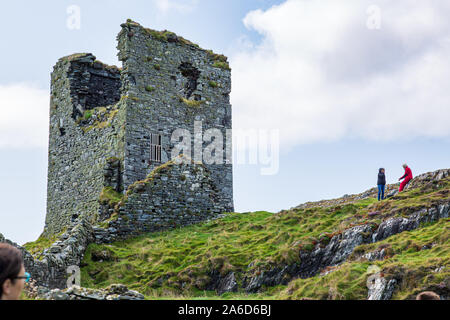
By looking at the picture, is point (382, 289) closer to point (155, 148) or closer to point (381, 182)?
point (381, 182)

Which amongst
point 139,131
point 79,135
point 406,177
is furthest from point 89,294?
point 79,135

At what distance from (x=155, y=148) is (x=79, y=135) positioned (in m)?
5.07

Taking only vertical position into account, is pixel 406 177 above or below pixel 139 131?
below

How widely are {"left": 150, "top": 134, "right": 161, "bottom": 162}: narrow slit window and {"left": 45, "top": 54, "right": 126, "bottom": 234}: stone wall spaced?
4.84 ft

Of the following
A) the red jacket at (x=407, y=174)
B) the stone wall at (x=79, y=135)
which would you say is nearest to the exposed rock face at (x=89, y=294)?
the red jacket at (x=407, y=174)

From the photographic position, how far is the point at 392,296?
1085 centimetres

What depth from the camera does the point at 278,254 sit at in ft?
50.0

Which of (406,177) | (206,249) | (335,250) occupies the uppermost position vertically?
(406,177)

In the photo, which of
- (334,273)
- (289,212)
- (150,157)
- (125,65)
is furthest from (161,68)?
(334,273)

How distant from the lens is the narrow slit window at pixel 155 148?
26719 millimetres

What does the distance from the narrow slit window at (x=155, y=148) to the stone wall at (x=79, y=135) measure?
1.48m

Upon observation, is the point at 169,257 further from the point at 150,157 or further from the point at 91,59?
the point at 91,59

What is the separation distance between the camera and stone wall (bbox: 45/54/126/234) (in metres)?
27.2

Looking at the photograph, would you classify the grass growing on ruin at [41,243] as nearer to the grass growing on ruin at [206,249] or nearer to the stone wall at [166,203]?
the stone wall at [166,203]
